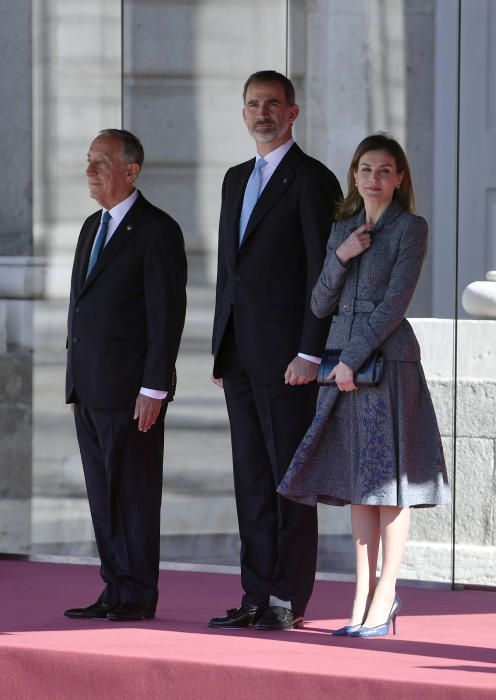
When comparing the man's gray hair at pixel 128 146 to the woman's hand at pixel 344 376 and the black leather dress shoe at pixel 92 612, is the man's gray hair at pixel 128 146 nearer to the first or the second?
the woman's hand at pixel 344 376

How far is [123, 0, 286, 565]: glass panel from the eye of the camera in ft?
19.4

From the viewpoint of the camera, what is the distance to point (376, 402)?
13.6 ft

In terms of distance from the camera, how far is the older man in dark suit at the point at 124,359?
4.44 metres

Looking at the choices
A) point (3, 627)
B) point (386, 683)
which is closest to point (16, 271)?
point (3, 627)

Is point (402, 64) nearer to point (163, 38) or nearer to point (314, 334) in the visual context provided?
point (163, 38)

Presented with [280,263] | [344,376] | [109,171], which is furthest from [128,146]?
[344,376]

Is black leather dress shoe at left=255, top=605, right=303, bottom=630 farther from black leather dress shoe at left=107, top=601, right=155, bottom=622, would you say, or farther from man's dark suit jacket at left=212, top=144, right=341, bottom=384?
man's dark suit jacket at left=212, top=144, right=341, bottom=384

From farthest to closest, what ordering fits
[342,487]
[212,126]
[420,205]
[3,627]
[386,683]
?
[212,126] → [420,205] → [3,627] → [342,487] → [386,683]

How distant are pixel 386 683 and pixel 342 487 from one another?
703 millimetres

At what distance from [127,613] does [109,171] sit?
1.21m

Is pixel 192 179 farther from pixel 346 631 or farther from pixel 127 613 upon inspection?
pixel 346 631

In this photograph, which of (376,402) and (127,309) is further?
(127,309)

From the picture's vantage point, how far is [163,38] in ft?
19.6

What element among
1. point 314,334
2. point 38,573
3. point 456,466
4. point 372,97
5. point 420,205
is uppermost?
point 372,97
